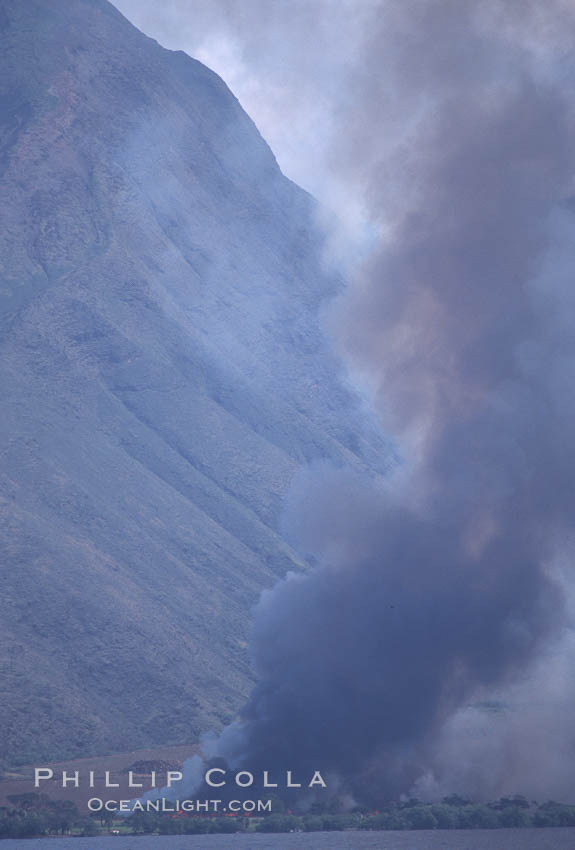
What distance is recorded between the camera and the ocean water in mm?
93500

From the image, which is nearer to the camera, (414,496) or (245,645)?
(414,496)

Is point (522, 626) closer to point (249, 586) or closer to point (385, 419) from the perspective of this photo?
point (385, 419)

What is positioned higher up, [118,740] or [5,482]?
[5,482]

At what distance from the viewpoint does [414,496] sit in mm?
108750

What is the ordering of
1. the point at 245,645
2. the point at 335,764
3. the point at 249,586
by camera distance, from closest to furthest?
1. the point at 335,764
2. the point at 245,645
3. the point at 249,586

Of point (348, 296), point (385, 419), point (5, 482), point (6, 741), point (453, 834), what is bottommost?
point (453, 834)

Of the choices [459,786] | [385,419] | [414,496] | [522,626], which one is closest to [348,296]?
[385,419]

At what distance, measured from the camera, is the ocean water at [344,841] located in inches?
3681

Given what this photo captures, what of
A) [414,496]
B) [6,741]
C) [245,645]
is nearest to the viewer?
[414,496]

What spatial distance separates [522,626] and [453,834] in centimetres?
1847

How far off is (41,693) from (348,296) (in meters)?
58.7

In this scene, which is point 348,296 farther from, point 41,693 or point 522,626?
point 41,693

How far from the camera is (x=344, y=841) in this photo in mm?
95938

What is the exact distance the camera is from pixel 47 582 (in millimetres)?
159125
